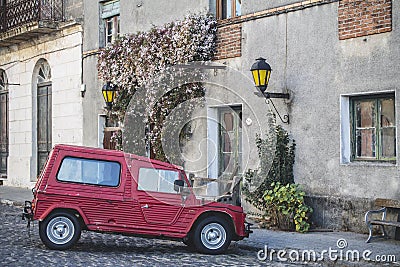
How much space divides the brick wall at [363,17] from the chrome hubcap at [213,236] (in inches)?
170

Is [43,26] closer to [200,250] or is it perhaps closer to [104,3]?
[104,3]

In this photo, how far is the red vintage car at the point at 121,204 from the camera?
983 cm

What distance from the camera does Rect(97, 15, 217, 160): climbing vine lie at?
14.9 metres

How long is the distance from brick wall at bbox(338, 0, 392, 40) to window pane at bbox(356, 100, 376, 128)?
1.21 meters

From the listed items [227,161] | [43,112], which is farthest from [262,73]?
[43,112]

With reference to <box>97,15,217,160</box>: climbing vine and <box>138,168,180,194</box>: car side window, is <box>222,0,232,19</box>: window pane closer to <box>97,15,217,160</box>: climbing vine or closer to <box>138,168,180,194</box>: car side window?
<box>97,15,217,160</box>: climbing vine

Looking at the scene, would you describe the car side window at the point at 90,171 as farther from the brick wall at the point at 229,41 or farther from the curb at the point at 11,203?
the curb at the point at 11,203

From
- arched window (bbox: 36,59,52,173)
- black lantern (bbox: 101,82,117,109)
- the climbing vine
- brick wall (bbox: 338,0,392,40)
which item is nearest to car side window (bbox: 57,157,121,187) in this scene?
brick wall (bbox: 338,0,392,40)

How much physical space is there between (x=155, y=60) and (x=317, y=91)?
4755 mm

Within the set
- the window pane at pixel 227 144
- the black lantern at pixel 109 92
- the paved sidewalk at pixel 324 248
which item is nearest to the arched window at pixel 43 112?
the black lantern at pixel 109 92

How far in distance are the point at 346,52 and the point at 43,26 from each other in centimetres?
1130

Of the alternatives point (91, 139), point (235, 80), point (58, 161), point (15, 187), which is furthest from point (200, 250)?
point (15, 187)

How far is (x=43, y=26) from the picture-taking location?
20438 millimetres

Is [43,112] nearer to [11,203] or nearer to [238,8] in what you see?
[11,203]
